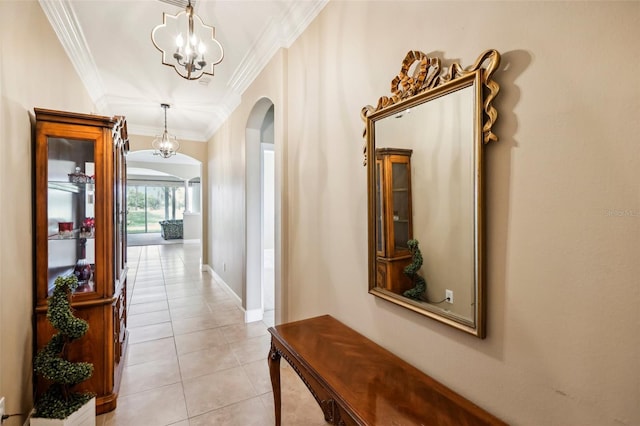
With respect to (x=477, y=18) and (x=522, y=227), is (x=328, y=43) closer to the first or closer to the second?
(x=477, y=18)

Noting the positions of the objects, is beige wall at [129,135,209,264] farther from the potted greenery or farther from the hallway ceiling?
the potted greenery

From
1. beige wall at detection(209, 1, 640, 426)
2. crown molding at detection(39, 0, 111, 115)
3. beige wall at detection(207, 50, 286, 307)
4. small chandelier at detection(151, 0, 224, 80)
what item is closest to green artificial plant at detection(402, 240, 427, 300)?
beige wall at detection(209, 1, 640, 426)

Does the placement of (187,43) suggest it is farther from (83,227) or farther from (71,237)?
(71,237)

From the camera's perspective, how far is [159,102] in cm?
449

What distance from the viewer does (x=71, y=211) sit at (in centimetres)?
227

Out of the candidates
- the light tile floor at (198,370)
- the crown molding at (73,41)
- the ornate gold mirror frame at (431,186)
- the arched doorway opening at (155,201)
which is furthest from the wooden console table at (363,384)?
the arched doorway opening at (155,201)

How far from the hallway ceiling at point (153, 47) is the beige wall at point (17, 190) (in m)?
0.50

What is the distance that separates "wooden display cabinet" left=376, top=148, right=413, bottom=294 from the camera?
1488 millimetres

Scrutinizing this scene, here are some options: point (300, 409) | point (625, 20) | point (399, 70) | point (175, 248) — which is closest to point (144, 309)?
point (300, 409)

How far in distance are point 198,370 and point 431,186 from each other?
258 centimetres

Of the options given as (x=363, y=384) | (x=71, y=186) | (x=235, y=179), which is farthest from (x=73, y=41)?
(x=363, y=384)

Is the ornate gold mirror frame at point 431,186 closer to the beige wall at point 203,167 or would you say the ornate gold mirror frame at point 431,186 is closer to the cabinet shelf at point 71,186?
the cabinet shelf at point 71,186

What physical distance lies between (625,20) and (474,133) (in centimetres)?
45

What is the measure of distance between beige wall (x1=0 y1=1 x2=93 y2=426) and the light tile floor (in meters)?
0.70
